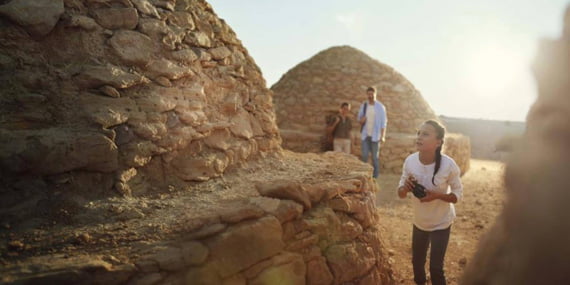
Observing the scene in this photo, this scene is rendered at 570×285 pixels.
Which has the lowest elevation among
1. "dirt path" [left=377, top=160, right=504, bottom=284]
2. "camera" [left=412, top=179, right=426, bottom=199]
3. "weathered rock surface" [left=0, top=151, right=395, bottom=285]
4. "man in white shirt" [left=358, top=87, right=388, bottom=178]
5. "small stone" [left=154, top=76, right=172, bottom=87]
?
"dirt path" [left=377, top=160, right=504, bottom=284]

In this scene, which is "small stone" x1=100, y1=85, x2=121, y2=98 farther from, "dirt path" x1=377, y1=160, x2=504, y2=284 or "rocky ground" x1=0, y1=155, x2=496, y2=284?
"dirt path" x1=377, y1=160, x2=504, y2=284

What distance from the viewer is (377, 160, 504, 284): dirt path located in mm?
3870

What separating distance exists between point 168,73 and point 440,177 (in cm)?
244

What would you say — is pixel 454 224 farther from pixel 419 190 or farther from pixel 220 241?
pixel 220 241

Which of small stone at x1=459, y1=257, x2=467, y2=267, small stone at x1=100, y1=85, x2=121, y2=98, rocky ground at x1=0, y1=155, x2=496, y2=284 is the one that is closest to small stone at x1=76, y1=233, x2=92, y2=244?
rocky ground at x1=0, y1=155, x2=496, y2=284

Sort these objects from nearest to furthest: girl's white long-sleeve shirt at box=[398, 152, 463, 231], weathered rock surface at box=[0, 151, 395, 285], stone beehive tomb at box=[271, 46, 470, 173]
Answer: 1. weathered rock surface at box=[0, 151, 395, 285]
2. girl's white long-sleeve shirt at box=[398, 152, 463, 231]
3. stone beehive tomb at box=[271, 46, 470, 173]

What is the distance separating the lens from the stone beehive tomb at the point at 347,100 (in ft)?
34.1

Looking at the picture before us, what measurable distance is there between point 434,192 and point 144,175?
7.42 feet

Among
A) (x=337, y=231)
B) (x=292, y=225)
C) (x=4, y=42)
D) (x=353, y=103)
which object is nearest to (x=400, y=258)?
(x=337, y=231)

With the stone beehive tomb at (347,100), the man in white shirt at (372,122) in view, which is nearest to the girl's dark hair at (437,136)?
the man in white shirt at (372,122)

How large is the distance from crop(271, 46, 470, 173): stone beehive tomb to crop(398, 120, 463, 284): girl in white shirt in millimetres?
7148

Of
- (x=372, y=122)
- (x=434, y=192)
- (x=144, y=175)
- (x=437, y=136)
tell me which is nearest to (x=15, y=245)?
(x=144, y=175)

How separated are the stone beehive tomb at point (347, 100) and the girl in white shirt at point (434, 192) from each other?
7148 millimetres

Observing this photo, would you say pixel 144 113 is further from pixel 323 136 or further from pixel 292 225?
pixel 323 136
